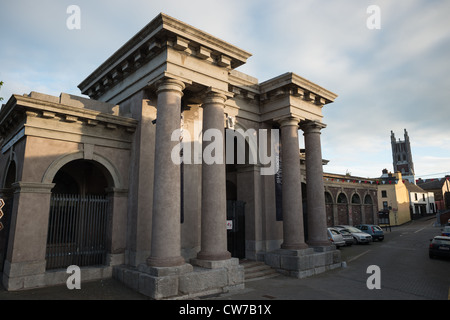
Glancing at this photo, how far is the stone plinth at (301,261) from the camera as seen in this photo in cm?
1151

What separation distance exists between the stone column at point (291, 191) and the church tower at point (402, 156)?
317 feet

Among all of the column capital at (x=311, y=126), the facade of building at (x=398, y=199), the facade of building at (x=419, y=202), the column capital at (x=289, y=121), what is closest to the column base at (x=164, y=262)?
the column capital at (x=289, y=121)

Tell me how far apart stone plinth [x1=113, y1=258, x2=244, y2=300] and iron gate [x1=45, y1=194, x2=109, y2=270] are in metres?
1.27

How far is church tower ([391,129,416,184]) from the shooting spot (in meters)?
95.1

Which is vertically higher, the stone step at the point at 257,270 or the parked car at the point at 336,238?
the parked car at the point at 336,238

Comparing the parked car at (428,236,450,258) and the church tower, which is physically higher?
the church tower

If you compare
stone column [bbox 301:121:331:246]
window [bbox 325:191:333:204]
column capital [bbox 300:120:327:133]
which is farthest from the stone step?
window [bbox 325:191:333:204]

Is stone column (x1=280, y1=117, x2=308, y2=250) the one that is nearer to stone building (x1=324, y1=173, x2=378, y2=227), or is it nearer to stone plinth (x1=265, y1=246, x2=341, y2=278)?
stone plinth (x1=265, y1=246, x2=341, y2=278)

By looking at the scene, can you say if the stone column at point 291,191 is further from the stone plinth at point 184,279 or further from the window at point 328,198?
the window at point 328,198
